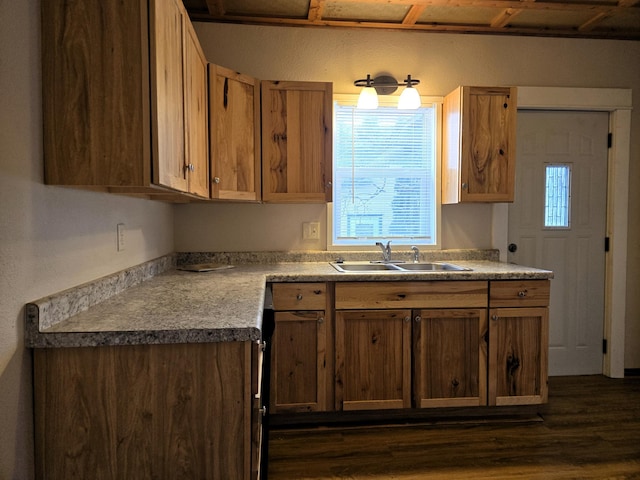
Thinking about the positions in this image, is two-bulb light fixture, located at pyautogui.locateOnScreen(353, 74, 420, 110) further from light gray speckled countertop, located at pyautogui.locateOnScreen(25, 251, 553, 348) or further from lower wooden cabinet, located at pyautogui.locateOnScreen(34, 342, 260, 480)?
lower wooden cabinet, located at pyautogui.locateOnScreen(34, 342, 260, 480)

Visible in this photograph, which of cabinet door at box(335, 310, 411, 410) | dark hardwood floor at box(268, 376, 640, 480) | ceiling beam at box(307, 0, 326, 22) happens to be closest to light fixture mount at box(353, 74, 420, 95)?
ceiling beam at box(307, 0, 326, 22)

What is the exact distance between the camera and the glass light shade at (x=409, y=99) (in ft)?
8.99

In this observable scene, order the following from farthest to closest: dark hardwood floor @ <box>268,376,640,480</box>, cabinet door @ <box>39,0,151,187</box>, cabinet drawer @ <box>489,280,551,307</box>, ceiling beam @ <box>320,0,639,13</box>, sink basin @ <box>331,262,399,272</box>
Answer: sink basin @ <box>331,262,399,272</box>, ceiling beam @ <box>320,0,639,13</box>, cabinet drawer @ <box>489,280,551,307</box>, dark hardwood floor @ <box>268,376,640,480</box>, cabinet door @ <box>39,0,151,187</box>

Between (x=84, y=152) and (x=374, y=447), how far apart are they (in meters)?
1.90

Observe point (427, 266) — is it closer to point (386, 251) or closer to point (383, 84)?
point (386, 251)

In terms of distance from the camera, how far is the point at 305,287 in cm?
236

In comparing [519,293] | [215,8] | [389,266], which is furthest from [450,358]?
[215,8]

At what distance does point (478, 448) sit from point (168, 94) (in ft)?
7.18

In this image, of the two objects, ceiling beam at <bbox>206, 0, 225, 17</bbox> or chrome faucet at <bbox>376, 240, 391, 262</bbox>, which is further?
chrome faucet at <bbox>376, 240, 391, 262</bbox>

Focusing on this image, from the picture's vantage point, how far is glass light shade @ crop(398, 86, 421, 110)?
274cm

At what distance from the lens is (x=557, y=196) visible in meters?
3.12

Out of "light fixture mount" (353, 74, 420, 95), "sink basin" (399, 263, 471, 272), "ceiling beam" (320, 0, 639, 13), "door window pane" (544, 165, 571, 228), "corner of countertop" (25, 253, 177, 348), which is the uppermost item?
"ceiling beam" (320, 0, 639, 13)

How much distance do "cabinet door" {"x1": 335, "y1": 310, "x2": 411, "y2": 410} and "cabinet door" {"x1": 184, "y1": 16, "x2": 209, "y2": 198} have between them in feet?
3.42

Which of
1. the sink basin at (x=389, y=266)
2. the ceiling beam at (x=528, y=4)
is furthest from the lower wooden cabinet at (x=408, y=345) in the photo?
the ceiling beam at (x=528, y=4)
